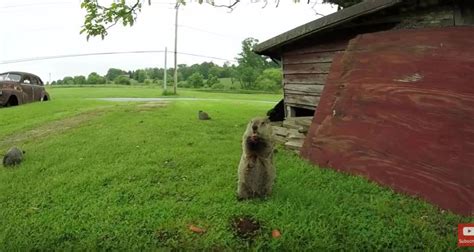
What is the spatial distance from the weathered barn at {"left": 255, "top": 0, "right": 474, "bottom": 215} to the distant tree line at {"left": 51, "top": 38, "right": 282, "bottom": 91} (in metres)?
51.5

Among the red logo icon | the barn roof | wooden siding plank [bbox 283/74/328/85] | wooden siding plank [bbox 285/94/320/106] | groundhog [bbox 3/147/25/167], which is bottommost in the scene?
the red logo icon

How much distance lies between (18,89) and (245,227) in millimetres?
19089

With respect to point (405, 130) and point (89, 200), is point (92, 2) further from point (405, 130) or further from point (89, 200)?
point (405, 130)

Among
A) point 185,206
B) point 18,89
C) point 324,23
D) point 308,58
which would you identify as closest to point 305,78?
point 308,58

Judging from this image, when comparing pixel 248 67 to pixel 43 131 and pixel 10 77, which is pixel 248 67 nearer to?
pixel 10 77

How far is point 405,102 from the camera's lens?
19.7ft

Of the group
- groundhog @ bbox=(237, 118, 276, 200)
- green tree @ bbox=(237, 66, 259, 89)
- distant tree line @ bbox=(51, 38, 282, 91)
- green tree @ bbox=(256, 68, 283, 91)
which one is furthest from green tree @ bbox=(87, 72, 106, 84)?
groundhog @ bbox=(237, 118, 276, 200)

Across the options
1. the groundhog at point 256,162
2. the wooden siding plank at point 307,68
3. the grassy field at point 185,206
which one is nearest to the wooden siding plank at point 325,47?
the wooden siding plank at point 307,68

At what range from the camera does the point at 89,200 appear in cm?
574

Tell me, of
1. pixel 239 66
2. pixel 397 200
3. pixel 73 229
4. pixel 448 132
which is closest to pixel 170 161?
pixel 73 229

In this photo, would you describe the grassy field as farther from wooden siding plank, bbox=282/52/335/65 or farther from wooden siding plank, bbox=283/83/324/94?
wooden siding plank, bbox=282/52/335/65

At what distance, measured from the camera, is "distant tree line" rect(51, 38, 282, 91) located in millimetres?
63000

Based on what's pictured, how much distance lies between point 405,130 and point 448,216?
131 centimetres

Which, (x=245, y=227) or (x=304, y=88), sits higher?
(x=304, y=88)
